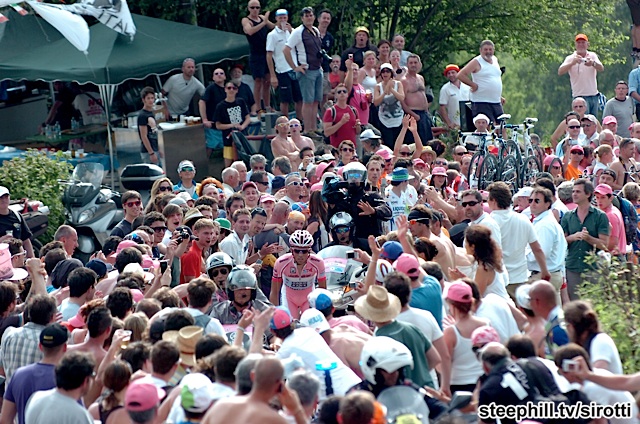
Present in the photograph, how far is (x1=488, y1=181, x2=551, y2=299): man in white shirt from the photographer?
1091 cm

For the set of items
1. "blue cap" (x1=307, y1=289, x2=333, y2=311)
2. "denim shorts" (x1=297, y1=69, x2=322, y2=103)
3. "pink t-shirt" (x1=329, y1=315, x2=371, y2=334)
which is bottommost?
"pink t-shirt" (x1=329, y1=315, x2=371, y2=334)

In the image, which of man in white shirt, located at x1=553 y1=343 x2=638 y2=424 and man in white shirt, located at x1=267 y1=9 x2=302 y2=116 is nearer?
man in white shirt, located at x1=553 y1=343 x2=638 y2=424

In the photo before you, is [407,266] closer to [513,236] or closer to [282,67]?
[513,236]

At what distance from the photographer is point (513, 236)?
10938 millimetres

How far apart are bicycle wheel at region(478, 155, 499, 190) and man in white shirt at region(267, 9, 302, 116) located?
13.9 feet

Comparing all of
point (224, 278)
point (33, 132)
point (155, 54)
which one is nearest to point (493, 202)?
point (224, 278)

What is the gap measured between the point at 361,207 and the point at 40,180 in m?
5.69

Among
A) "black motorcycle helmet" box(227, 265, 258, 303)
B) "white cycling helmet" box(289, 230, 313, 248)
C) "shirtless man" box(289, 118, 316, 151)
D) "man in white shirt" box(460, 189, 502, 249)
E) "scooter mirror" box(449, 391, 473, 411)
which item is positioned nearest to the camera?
"scooter mirror" box(449, 391, 473, 411)

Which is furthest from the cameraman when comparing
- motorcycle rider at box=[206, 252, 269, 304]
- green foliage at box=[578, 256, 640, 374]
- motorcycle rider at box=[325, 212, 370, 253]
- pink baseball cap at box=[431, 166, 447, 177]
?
green foliage at box=[578, 256, 640, 374]

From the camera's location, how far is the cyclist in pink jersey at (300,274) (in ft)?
33.5

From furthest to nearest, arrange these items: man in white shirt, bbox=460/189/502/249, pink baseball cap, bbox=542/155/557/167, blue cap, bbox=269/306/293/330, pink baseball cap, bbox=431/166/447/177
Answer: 1. pink baseball cap, bbox=542/155/557/167
2. pink baseball cap, bbox=431/166/447/177
3. man in white shirt, bbox=460/189/502/249
4. blue cap, bbox=269/306/293/330

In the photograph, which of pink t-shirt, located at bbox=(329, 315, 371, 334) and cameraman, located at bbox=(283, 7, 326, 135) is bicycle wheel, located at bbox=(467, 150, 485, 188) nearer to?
cameraman, located at bbox=(283, 7, 326, 135)

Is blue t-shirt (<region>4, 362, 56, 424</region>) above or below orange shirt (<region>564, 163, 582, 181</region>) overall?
below

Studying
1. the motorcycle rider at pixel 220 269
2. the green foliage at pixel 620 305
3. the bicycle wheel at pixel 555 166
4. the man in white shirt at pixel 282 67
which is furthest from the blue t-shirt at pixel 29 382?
the man in white shirt at pixel 282 67
